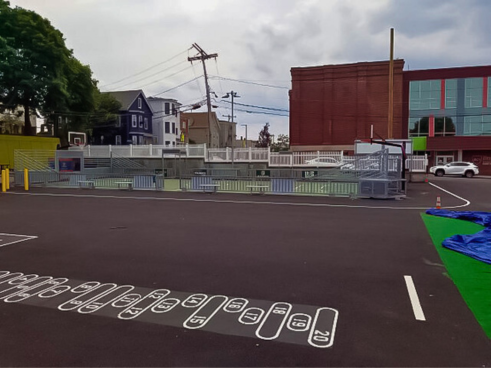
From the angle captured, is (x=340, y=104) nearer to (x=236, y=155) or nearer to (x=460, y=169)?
(x=460, y=169)

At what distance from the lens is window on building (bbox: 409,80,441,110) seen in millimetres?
46219

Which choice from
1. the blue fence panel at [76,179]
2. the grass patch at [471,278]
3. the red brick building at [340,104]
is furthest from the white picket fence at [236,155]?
the grass patch at [471,278]

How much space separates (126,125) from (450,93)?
42804 mm

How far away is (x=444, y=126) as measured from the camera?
45.8 m

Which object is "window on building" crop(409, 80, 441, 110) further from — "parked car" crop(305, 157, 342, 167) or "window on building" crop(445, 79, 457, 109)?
"parked car" crop(305, 157, 342, 167)

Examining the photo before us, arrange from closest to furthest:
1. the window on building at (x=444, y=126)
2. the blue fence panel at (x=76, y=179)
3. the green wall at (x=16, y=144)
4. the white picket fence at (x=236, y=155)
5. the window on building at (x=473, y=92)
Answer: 1. the blue fence panel at (x=76, y=179)
2. the white picket fence at (x=236, y=155)
3. the green wall at (x=16, y=144)
4. the window on building at (x=473, y=92)
5. the window on building at (x=444, y=126)

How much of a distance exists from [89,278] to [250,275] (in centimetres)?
254

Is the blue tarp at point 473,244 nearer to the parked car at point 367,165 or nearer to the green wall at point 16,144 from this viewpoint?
the parked car at point 367,165

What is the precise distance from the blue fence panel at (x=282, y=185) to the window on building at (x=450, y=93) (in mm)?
35482

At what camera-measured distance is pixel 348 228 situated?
34.2 feet

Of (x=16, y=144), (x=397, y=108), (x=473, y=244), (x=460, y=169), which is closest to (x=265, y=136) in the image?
(x=397, y=108)

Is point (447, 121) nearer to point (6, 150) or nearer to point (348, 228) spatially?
point (348, 228)

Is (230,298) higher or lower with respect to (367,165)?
lower

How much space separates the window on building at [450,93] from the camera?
150 ft
